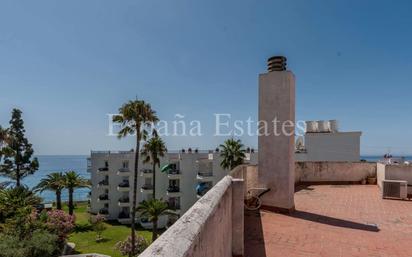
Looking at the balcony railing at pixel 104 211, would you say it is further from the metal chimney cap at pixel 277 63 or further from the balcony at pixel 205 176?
the metal chimney cap at pixel 277 63

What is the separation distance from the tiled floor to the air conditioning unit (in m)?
0.42

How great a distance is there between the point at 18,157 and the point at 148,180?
1734cm

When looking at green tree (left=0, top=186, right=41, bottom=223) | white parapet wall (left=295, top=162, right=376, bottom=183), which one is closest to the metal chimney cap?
white parapet wall (left=295, top=162, right=376, bottom=183)

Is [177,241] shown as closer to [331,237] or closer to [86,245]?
[331,237]

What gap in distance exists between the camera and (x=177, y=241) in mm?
1644

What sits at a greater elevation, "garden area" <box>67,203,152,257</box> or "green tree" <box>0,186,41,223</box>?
"green tree" <box>0,186,41,223</box>

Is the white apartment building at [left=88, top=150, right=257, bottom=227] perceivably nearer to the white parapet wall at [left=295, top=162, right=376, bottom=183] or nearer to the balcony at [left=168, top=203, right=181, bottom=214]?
the balcony at [left=168, top=203, right=181, bottom=214]

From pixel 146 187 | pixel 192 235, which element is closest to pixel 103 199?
pixel 146 187

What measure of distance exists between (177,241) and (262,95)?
621 centimetres

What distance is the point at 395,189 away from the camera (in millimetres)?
9383

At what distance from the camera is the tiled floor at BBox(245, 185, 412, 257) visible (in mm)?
4961

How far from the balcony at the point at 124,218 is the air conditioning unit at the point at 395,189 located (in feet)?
124

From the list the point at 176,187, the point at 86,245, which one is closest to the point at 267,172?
the point at 86,245

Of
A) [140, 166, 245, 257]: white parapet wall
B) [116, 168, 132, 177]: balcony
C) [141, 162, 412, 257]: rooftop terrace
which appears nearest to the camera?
[140, 166, 245, 257]: white parapet wall
